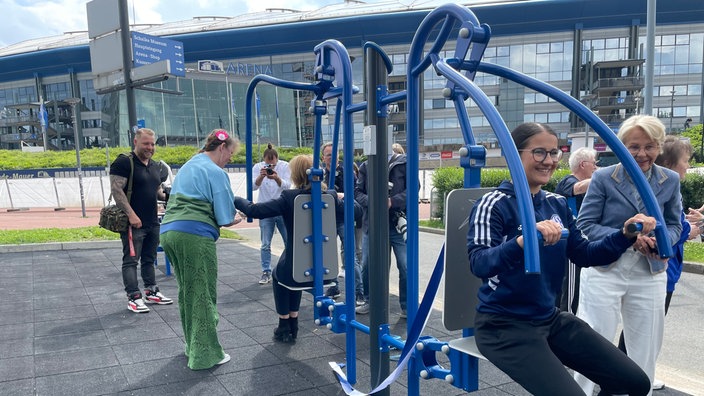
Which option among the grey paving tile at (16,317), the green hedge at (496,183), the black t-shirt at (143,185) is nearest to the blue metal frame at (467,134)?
the black t-shirt at (143,185)

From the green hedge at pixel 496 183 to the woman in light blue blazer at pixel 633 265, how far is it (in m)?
7.96

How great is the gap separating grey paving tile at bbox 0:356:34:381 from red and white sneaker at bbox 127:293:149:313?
1.23 m

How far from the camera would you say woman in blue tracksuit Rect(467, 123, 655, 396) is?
74.4 inches

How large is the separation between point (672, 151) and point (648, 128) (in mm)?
701

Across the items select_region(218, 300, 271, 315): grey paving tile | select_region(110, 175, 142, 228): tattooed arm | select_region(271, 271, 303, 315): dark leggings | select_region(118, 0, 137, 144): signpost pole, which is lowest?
select_region(218, 300, 271, 315): grey paving tile

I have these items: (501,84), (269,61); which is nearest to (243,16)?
(269,61)

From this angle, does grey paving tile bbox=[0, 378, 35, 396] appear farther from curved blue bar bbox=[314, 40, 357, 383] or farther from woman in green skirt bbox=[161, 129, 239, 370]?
curved blue bar bbox=[314, 40, 357, 383]

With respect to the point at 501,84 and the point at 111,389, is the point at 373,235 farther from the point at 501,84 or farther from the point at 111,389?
the point at 501,84

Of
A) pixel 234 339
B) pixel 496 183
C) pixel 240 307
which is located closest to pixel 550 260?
pixel 234 339

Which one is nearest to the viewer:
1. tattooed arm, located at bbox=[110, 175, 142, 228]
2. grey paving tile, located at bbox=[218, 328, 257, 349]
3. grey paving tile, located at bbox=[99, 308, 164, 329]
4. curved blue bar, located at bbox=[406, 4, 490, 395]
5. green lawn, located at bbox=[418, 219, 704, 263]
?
curved blue bar, located at bbox=[406, 4, 490, 395]

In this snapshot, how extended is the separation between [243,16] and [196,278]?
6116 cm

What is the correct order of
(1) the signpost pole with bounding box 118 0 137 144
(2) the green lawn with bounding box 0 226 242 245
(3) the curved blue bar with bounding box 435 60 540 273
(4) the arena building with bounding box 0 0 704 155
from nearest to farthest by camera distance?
(3) the curved blue bar with bounding box 435 60 540 273, (1) the signpost pole with bounding box 118 0 137 144, (2) the green lawn with bounding box 0 226 242 245, (4) the arena building with bounding box 0 0 704 155

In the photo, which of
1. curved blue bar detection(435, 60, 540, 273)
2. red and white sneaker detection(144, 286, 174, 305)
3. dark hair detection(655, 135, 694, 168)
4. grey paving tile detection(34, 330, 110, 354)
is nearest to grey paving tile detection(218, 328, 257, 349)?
grey paving tile detection(34, 330, 110, 354)

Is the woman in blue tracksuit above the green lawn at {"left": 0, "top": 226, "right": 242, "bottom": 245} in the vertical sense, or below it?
above
